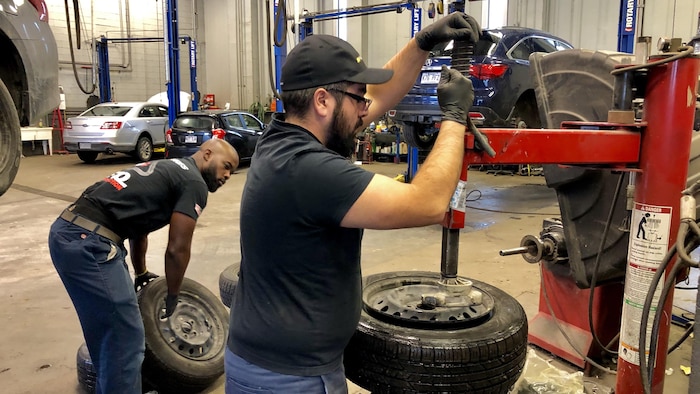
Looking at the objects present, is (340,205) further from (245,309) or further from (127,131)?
(127,131)

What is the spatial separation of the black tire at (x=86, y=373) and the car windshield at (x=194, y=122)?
8.55m

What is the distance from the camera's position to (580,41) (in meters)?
13.5

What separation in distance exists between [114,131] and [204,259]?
7710 millimetres

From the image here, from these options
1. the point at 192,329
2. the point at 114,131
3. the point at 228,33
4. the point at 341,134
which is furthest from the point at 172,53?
the point at 341,134

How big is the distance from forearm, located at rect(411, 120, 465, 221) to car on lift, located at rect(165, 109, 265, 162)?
9.09 metres

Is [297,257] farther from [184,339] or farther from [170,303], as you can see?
[184,339]

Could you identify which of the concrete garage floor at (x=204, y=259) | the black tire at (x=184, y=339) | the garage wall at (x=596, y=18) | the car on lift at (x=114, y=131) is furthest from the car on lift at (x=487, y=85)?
the car on lift at (x=114, y=131)

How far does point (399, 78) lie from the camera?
2.04 metres

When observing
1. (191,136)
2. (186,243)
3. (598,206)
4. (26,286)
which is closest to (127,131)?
(191,136)

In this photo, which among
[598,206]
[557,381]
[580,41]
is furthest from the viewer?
[580,41]

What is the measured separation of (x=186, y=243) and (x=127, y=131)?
1040 centimetres

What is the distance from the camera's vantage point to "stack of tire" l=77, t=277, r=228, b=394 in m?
2.71

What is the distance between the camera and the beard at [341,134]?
149 cm

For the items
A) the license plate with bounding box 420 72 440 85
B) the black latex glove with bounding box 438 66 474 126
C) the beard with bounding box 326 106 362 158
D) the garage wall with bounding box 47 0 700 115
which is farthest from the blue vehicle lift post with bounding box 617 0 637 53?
the beard with bounding box 326 106 362 158
